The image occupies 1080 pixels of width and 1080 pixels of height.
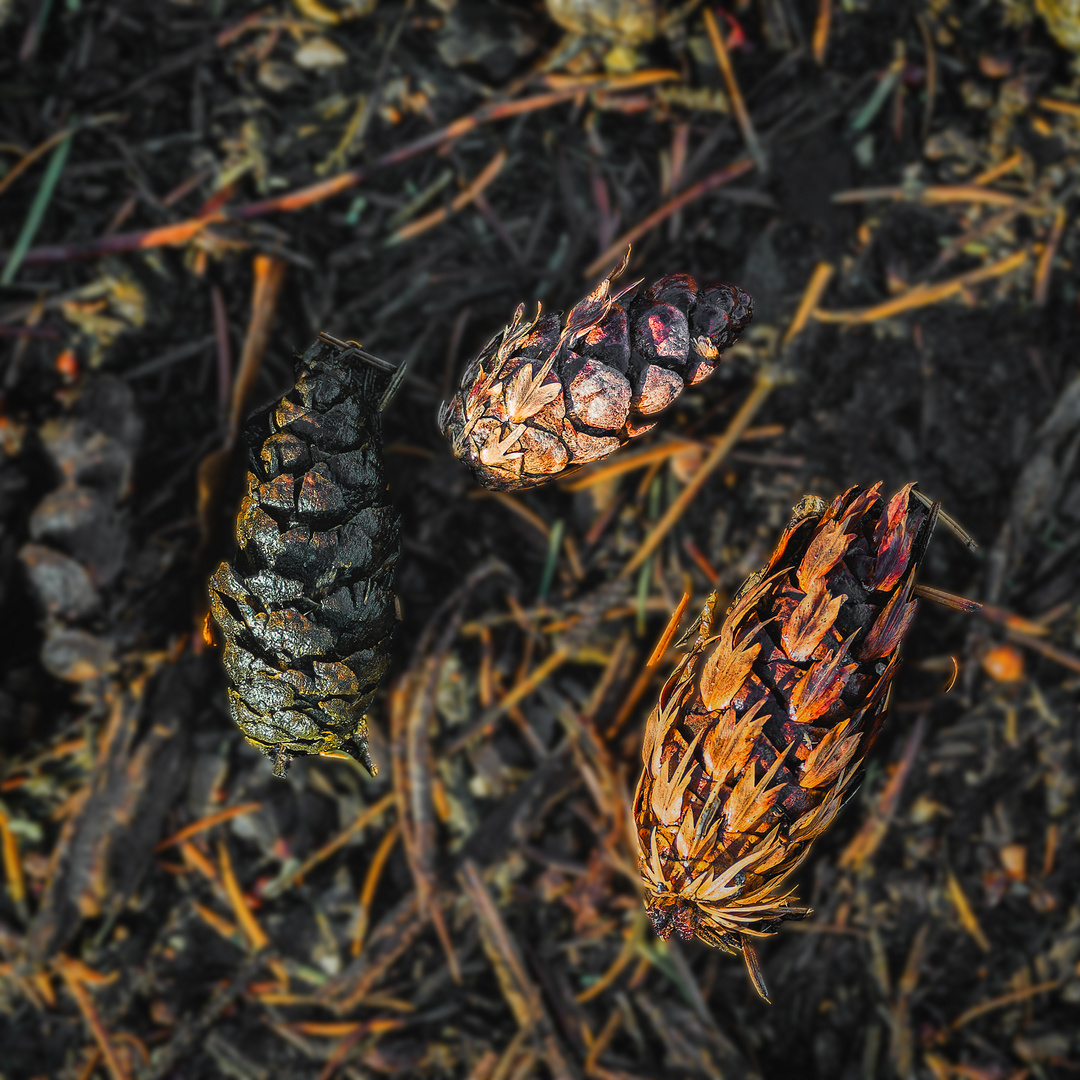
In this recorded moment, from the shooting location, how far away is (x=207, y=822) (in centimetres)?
157

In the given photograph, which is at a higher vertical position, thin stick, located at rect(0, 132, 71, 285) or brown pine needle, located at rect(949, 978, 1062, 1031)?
thin stick, located at rect(0, 132, 71, 285)

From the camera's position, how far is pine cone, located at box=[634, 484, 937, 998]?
98 centimetres

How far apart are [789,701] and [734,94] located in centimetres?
119

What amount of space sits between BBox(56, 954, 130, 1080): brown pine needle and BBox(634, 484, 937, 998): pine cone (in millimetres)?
1253

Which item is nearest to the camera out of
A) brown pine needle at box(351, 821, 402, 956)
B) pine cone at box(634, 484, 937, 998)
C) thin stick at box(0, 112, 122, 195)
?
pine cone at box(634, 484, 937, 998)

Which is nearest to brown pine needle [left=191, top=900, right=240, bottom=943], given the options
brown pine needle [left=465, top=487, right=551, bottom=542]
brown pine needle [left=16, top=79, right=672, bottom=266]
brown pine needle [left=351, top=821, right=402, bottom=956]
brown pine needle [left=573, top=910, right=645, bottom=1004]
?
brown pine needle [left=351, top=821, right=402, bottom=956]

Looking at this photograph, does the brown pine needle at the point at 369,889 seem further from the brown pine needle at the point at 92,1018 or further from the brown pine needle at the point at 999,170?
the brown pine needle at the point at 999,170

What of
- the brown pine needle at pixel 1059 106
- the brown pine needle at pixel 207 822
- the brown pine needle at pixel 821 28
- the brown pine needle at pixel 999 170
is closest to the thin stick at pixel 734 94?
the brown pine needle at pixel 821 28

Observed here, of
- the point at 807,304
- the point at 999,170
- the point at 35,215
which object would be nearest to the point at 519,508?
the point at 807,304

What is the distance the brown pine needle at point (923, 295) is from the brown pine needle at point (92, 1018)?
1.94 m

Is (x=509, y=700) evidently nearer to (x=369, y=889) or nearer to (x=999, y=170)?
(x=369, y=889)

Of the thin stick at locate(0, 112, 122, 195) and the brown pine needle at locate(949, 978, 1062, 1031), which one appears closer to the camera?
the thin stick at locate(0, 112, 122, 195)

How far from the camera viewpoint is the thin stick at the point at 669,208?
4.96 feet

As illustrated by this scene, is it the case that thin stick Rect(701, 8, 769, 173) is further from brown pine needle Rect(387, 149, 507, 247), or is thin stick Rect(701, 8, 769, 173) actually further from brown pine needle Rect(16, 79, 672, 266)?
brown pine needle Rect(387, 149, 507, 247)
